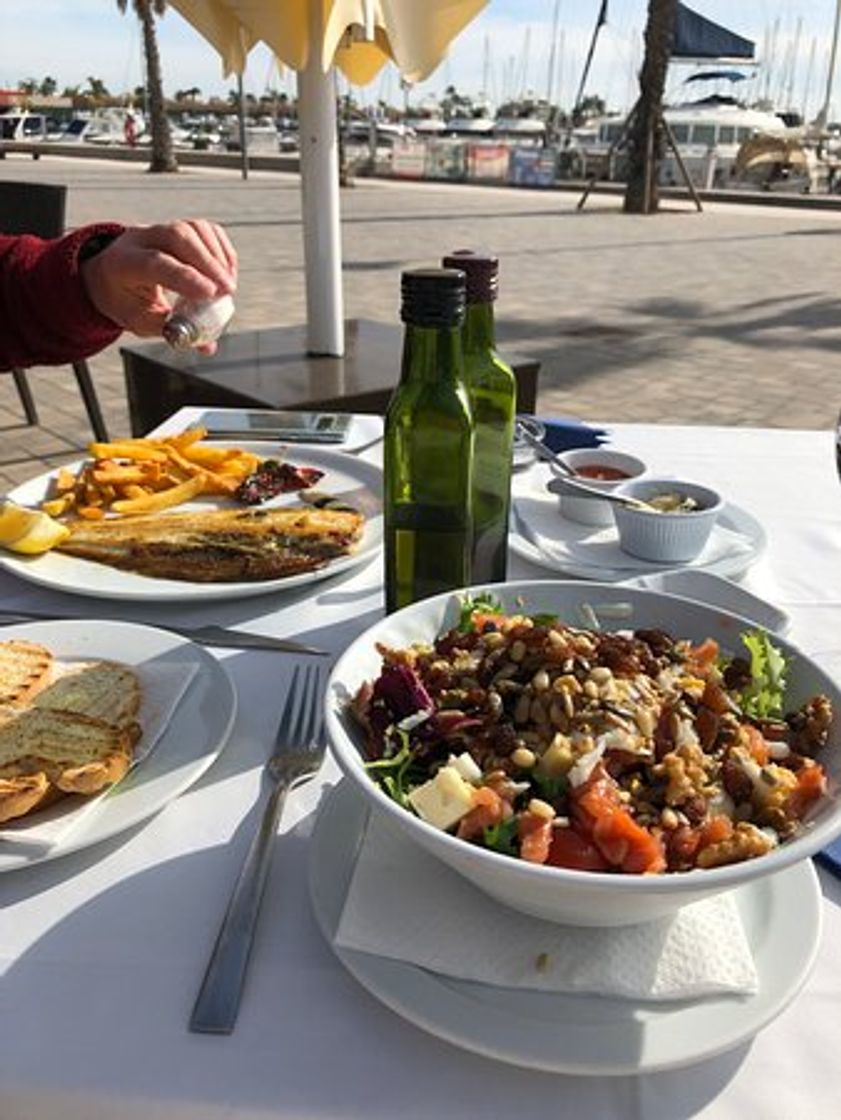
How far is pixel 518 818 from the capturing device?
77cm

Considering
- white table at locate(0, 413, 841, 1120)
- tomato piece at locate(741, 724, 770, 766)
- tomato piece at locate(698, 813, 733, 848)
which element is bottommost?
white table at locate(0, 413, 841, 1120)

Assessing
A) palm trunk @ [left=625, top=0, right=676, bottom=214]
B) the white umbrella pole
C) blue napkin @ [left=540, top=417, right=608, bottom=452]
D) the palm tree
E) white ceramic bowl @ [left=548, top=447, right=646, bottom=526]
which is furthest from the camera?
the palm tree

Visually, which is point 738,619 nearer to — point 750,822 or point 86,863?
point 750,822

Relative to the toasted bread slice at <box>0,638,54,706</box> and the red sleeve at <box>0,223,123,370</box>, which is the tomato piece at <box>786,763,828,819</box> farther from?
the red sleeve at <box>0,223,123,370</box>

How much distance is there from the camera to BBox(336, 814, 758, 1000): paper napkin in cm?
76

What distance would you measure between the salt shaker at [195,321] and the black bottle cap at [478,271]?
1.35 feet

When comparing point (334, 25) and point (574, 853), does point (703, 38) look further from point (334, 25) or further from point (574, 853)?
point (574, 853)

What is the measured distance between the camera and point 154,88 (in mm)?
22734

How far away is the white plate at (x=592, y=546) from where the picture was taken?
152cm

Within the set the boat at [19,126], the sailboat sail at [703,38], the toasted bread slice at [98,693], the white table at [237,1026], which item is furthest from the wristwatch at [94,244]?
the boat at [19,126]

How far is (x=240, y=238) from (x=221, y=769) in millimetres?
12160

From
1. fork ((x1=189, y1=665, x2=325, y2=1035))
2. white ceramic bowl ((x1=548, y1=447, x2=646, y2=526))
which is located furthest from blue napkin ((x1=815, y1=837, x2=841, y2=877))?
white ceramic bowl ((x1=548, y1=447, x2=646, y2=526))

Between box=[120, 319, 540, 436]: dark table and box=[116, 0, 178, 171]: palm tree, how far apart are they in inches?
840

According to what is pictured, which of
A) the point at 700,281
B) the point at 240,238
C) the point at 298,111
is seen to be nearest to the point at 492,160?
the point at 240,238
